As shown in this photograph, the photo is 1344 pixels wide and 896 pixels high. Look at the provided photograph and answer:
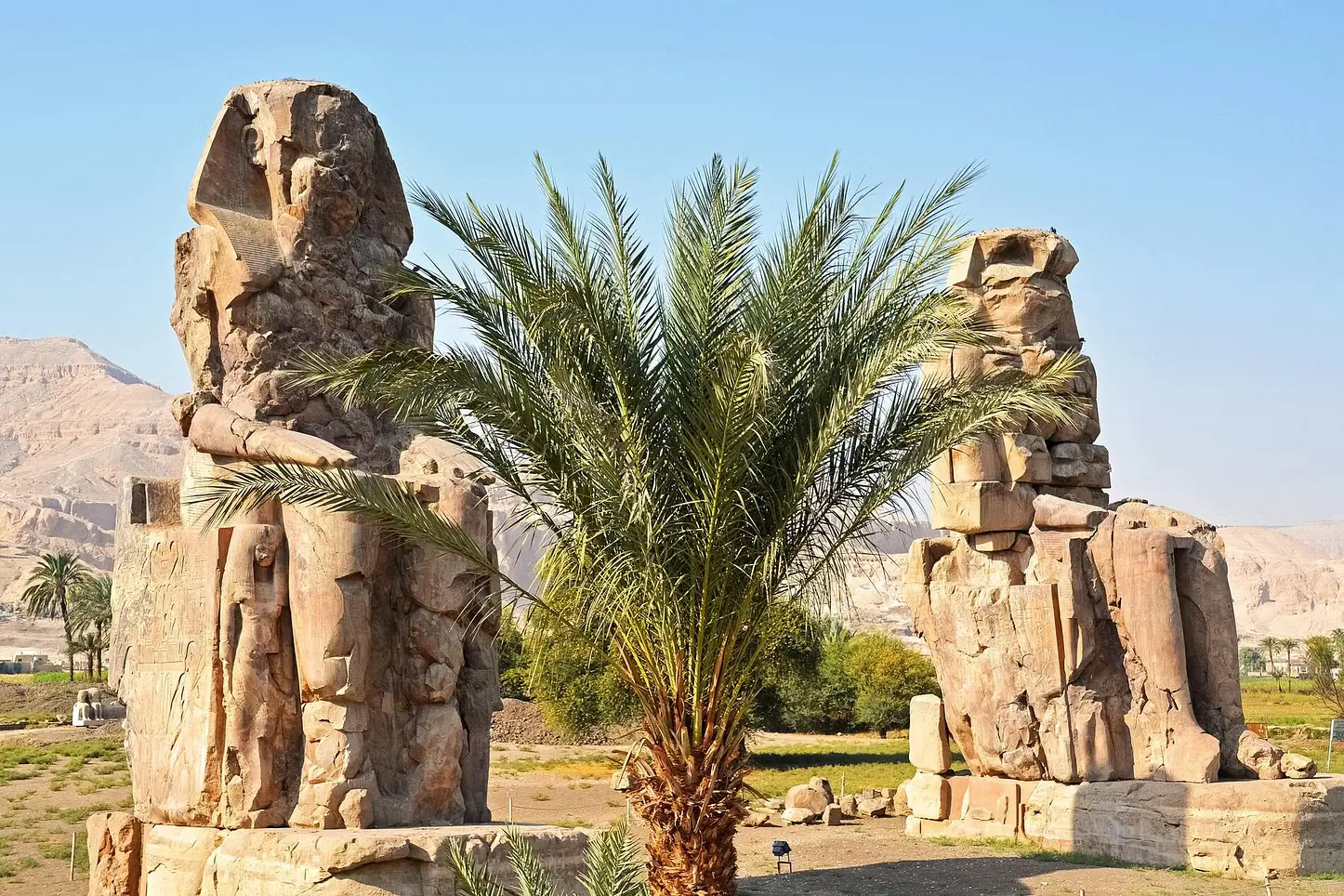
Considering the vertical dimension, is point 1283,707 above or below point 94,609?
below

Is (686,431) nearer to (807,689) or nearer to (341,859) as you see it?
(341,859)

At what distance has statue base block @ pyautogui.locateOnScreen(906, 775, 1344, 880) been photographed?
33.6 ft

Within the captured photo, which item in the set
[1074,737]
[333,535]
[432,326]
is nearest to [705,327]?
[333,535]

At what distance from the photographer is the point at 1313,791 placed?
33.9ft

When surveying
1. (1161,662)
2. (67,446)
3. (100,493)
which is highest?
(67,446)

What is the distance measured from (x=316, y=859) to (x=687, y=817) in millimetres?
1915

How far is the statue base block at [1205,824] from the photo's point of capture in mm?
10242

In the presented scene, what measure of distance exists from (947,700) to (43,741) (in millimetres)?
14530

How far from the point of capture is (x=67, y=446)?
136000mm

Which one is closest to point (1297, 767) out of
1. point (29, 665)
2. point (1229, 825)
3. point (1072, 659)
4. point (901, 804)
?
point (1229, 825)

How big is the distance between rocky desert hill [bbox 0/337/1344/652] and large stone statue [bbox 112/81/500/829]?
49.1 metres

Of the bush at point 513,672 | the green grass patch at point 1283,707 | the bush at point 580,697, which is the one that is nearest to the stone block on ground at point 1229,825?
the bush at point 580,697

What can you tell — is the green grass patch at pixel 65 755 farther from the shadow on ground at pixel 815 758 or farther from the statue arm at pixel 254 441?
the statue arm at pixel 254 441

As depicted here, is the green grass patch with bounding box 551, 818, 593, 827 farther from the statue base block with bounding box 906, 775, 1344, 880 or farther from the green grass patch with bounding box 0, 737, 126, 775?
the green grass patch with bounding box 0, 737, 126, 775
